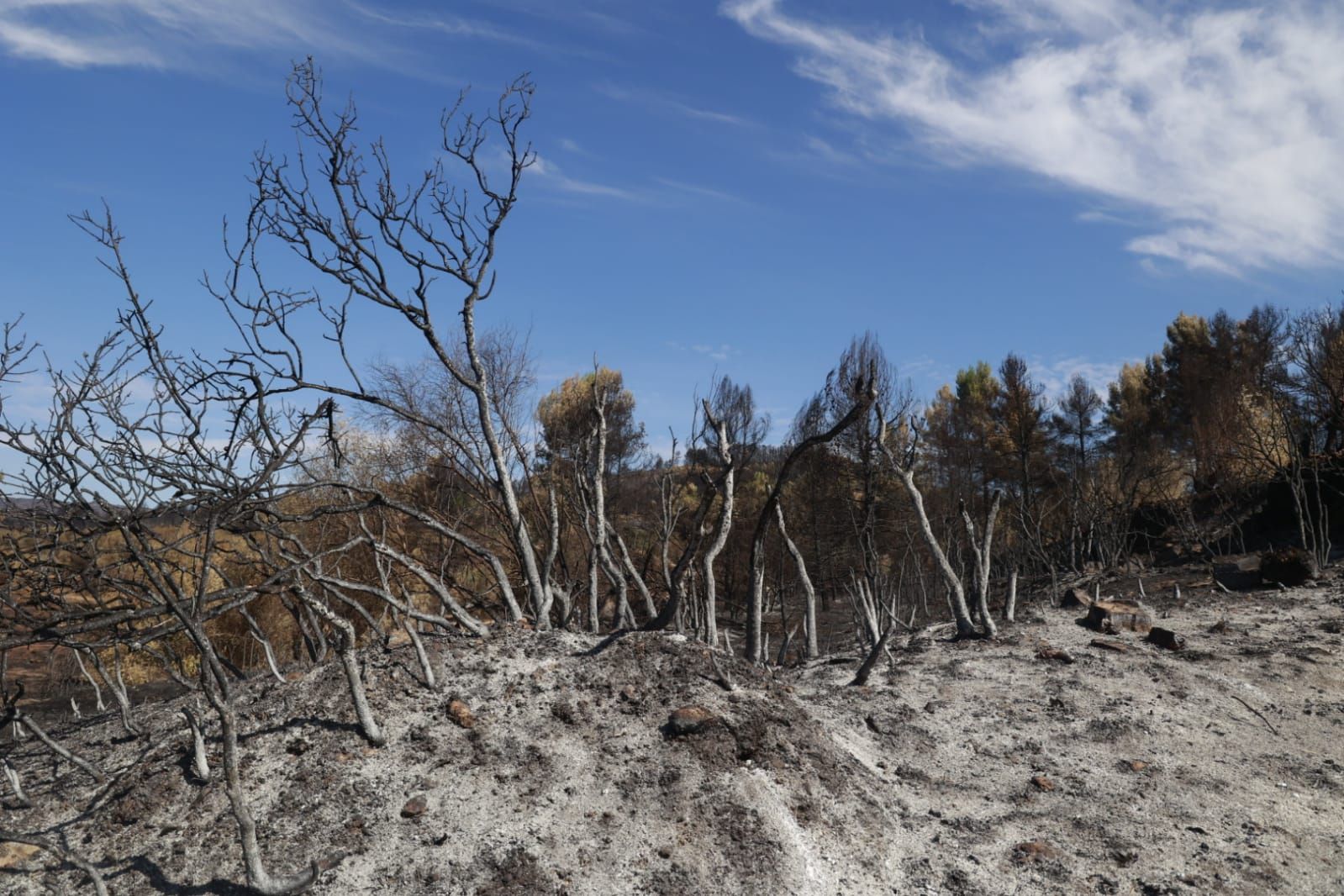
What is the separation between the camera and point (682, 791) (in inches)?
200

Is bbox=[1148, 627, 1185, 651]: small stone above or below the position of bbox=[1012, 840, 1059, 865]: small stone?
above

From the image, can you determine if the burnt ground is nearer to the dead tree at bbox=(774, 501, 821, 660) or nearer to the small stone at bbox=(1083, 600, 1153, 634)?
the small stone at bbox=(1083, 600, 1153, 634)

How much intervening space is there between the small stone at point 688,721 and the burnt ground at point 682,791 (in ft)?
0.13

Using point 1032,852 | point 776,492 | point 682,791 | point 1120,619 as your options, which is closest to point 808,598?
point 1120,619

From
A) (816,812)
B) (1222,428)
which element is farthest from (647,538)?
(816,812)

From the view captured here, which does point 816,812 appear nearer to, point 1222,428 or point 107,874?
point 107,874

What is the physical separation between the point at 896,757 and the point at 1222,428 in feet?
Result: 54.6

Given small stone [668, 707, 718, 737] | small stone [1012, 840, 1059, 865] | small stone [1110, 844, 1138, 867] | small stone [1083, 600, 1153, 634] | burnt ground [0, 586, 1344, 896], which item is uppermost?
small stone [1083, 600, 1153, 634]

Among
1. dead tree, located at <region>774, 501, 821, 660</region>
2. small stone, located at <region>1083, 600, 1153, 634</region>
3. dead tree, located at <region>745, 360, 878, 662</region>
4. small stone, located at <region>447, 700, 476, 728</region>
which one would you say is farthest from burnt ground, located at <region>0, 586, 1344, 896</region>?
dead tree, located at <region>774, 501, 821, 660</region>

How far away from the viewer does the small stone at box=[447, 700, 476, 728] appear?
5.57 m

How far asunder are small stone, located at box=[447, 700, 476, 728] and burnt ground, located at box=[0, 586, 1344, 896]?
2 cm

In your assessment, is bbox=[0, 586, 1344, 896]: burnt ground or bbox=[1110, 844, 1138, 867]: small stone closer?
bbox=[0, 586, 1344, 896]: burnt ground

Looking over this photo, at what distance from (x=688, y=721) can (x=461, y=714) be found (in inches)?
53.4

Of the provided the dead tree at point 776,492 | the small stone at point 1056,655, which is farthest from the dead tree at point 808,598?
the small stone at point 1056,655
